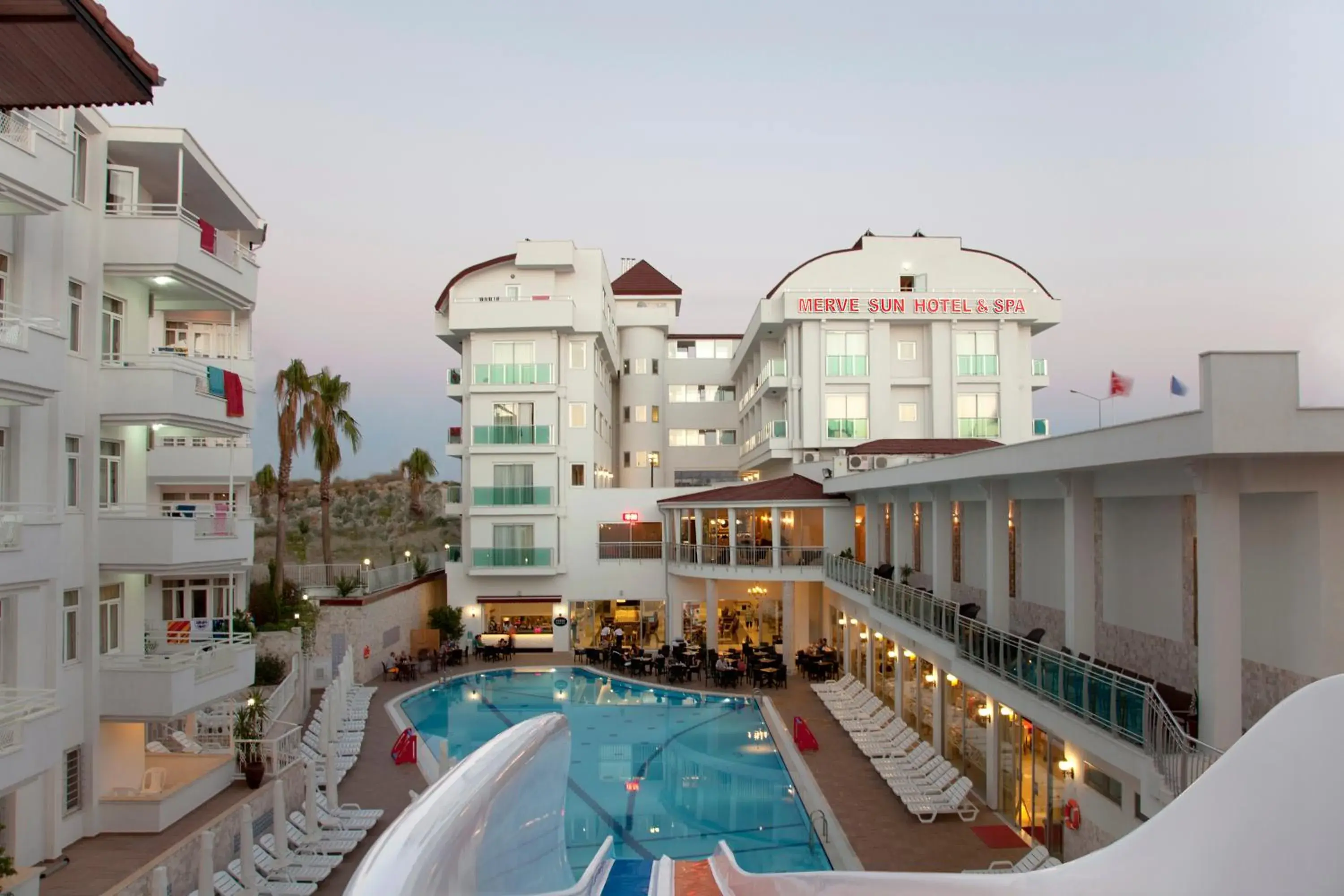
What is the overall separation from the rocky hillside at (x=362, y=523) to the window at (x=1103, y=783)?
3693 cm

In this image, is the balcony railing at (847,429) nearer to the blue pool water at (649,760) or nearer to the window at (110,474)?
the blue pool water at (649,760)

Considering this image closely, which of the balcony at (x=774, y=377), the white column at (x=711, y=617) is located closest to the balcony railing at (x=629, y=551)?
the white column at (x=711, y=617)

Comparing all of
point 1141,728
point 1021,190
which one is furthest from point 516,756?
point 1021,190

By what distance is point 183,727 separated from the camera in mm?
17812

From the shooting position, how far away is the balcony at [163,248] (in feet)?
46.9

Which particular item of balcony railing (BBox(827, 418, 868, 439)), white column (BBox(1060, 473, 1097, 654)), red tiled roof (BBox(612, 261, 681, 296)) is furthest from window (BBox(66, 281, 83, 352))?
red tiled roof (BBox(612, 261, 681, 296))

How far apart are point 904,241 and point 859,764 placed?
962 inches

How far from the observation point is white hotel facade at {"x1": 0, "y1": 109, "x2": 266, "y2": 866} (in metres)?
11.7

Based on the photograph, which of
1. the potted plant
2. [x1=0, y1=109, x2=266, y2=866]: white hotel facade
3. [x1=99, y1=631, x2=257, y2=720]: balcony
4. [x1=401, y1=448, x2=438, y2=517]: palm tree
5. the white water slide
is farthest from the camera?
[x1=401, y1=448, x2=438, y2=517]: palm tree

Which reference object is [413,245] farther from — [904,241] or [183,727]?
[183,727]

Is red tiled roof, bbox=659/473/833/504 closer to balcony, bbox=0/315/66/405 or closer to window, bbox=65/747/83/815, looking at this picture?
window, bbox=65/747/83/815

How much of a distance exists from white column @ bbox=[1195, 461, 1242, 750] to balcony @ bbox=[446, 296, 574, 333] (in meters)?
26.4

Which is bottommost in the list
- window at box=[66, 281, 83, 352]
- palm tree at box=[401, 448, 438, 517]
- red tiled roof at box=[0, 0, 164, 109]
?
palm tree at box=[401, 448, 438, 517]

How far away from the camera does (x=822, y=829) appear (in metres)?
14.3
